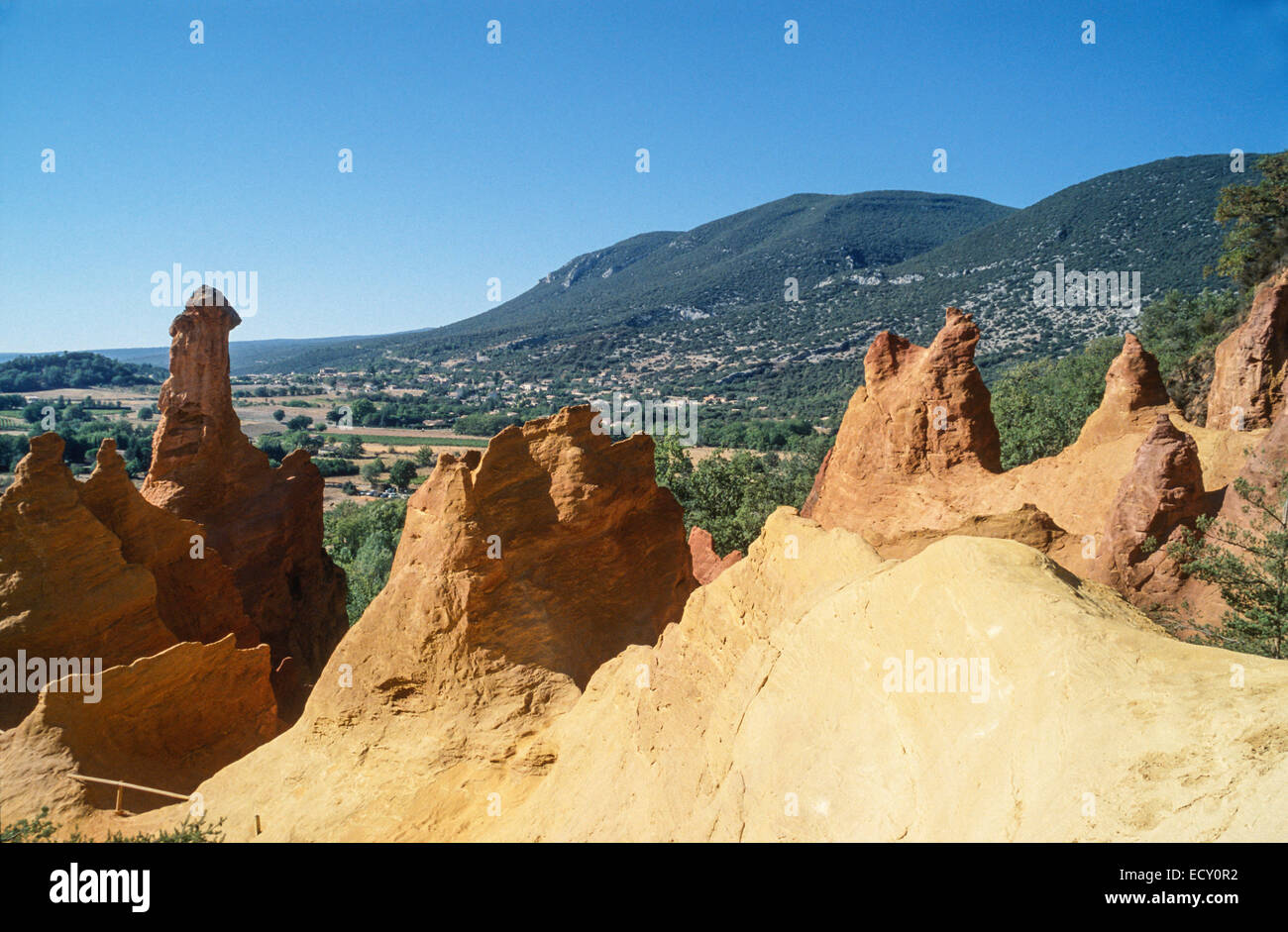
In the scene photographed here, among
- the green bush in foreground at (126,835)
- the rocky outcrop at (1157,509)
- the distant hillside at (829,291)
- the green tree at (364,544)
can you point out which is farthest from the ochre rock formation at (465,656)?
the distant hillside at (829,291)

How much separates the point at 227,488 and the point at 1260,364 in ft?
95.0

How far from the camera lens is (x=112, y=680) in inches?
518

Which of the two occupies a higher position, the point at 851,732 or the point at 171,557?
the point at 851,732

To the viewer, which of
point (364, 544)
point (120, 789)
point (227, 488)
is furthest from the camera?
point (364, 544)

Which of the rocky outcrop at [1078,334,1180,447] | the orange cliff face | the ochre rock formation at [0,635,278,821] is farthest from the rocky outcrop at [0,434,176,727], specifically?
the rocky outcrop at [1078,334,1180,447]

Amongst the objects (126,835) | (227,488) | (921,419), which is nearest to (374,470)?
(227,488)

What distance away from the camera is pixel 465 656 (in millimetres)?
11633

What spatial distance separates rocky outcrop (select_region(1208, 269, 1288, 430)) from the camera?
21.7 metres

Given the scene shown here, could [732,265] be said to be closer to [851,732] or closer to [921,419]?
[921,419]

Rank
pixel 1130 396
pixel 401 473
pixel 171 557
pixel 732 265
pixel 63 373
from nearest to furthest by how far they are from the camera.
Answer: pixel 171 557
pixel 1130 396
pixel 401 473
pixel 732 265
pixel 63 373

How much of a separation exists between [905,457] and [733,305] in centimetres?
11086

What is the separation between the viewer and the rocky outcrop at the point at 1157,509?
1543 cm

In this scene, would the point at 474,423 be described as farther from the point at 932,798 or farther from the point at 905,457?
the point at 932,798

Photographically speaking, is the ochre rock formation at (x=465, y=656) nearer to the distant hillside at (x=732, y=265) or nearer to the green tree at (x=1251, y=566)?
the green tree at (x=1251, y=566)
